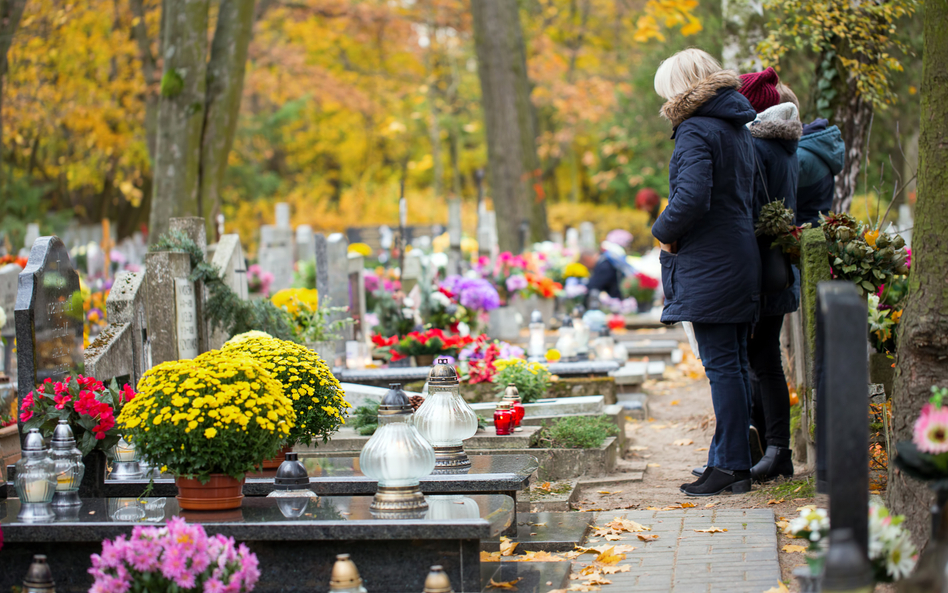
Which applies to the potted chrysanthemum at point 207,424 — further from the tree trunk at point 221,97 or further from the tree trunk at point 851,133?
the tree trunk at point 221,97

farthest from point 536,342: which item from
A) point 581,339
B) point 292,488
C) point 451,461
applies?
point 292,488

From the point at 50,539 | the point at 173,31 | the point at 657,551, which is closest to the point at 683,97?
the point at 657,551

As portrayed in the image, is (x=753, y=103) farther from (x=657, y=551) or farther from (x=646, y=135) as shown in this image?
(x=646, y=135)

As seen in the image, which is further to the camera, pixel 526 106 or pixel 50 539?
pixel 526 106

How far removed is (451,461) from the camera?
483 centimetres

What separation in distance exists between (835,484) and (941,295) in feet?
5.08

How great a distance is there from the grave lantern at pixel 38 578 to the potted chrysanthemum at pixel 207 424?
0.54 metres

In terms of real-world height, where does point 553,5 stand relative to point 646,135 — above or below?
above

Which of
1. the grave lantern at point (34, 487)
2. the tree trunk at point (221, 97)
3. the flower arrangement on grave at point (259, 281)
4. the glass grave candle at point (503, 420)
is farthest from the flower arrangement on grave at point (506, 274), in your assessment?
the grave lantern at point (34, 487)

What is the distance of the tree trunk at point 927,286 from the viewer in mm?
3957

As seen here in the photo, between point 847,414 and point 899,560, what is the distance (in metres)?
0.68

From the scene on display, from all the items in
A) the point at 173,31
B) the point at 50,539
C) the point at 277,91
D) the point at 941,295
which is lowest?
the point at 50,539

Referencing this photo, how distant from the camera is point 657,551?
14.8ft

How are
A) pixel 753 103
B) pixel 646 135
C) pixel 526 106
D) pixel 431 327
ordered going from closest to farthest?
pixel 753 103 < pixel 431 327 < pixel 526 106 < pixel 646 135
